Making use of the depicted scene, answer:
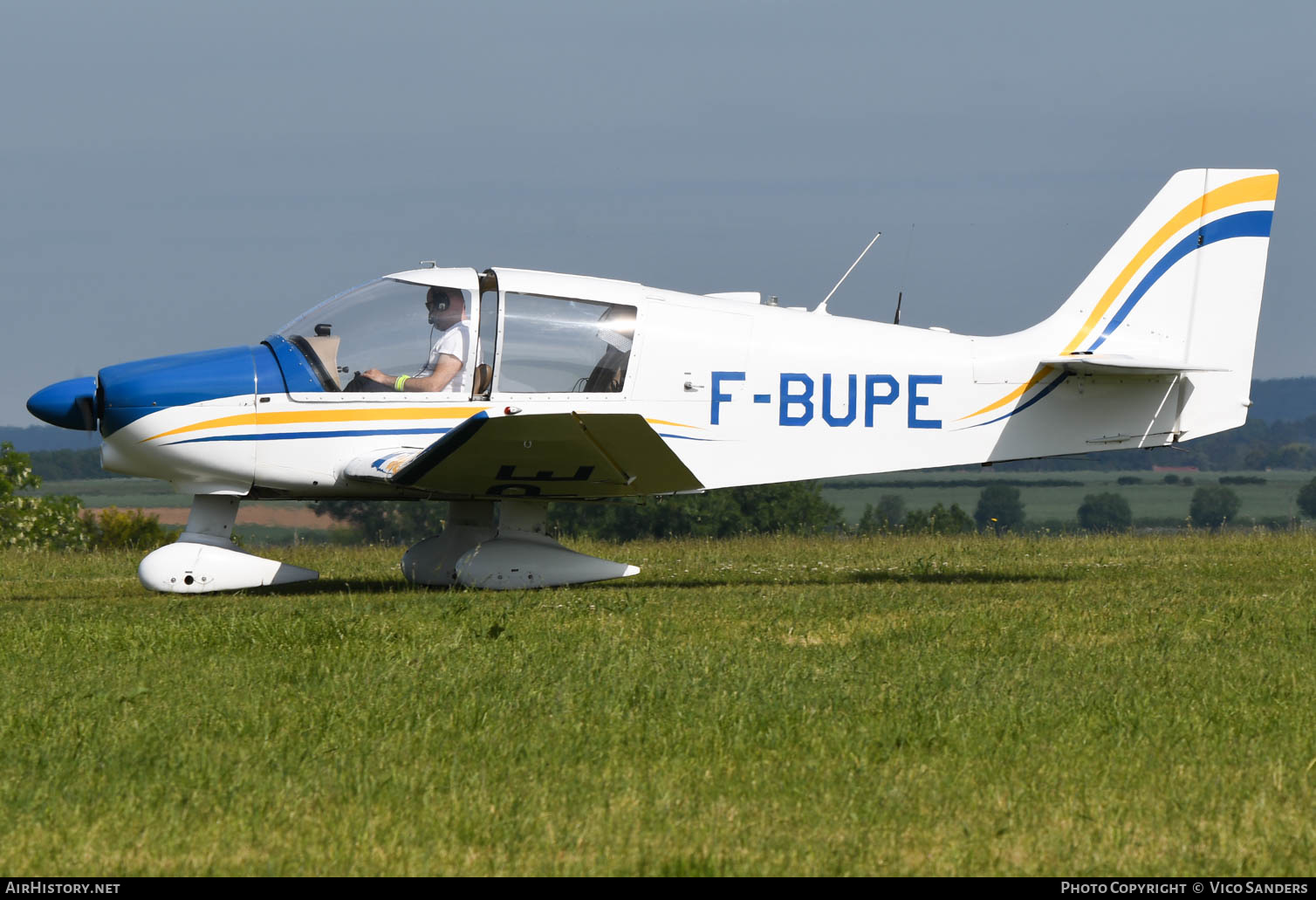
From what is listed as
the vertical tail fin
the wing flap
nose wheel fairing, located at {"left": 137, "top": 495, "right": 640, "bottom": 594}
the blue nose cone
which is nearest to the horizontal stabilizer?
the vertical tail fin

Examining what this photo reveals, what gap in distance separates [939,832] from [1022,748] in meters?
1.00

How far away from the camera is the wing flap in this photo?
28.4 ft

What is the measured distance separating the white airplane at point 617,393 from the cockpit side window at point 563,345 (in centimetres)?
1

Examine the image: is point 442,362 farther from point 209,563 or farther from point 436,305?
point 209,563

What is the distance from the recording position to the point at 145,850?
12.5 ft

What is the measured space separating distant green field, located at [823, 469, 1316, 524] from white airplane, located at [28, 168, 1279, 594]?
66405mm

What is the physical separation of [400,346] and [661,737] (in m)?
5.25

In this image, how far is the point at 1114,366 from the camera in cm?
1016

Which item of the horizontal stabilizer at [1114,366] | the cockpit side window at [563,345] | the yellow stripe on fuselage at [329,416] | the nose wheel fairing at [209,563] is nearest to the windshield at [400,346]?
the yellow stripe on fuselage at [329,416]

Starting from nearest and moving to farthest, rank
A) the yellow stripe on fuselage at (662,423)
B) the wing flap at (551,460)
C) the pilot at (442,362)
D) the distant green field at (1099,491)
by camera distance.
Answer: the wing flap at (551,460) < the pilot at (442,362) < the yellow stripe on fuselage at (662,423) < the distant green field at (1099,491)

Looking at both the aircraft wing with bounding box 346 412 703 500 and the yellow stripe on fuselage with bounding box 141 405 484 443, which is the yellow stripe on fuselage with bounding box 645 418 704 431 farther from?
the yellow stripe on fuselage with bounding box 141 405 484 443

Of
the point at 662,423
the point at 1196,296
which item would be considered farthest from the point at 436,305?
the point at 1196,296

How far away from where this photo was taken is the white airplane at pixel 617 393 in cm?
945

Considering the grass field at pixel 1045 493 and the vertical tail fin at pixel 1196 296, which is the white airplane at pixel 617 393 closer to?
the vertical tail fin at pixel 1196 296
